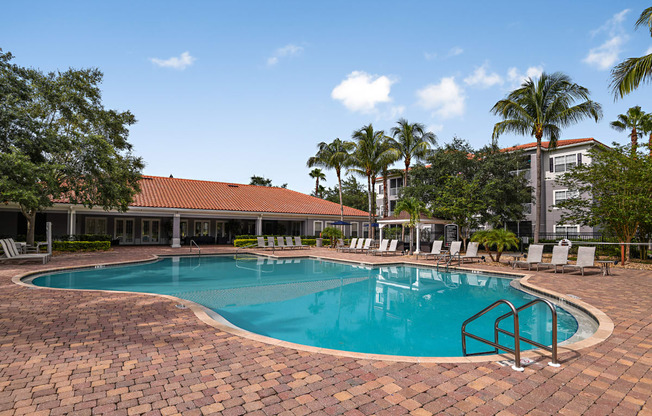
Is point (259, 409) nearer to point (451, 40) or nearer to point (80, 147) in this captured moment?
point (451, 40)

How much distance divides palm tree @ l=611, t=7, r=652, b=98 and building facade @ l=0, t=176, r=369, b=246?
20342mm

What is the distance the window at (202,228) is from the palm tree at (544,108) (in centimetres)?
2433

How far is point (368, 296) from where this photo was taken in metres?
10.2

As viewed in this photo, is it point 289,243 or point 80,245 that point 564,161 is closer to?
point 289,243

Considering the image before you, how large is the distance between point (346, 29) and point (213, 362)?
11.9 meters

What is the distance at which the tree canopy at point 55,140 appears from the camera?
14609 mm

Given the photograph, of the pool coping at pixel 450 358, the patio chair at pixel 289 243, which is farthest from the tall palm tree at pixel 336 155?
the pool coping at pixel 450 358

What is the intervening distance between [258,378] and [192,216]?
25462mm

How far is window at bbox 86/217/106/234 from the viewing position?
26.4 m

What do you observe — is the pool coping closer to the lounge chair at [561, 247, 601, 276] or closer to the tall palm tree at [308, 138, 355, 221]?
the lounge chair at [561, 247, 601, 276]

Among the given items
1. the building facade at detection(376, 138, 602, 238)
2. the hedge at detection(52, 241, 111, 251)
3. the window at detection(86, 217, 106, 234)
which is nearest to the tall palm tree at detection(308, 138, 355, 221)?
the building facade at detection(376, 138, 602, 238)

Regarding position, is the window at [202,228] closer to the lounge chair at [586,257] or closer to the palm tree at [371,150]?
the palm tree at [371,150]

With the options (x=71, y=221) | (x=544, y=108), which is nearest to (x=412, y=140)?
(x=544, y=108)

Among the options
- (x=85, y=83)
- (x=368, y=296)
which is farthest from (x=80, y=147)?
(x=368, y=296)
